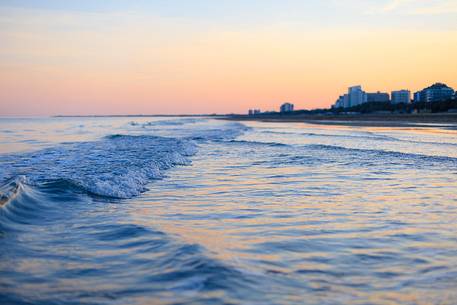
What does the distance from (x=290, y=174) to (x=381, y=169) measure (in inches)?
109

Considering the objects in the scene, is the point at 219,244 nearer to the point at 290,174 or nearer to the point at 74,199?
the point at 74,199

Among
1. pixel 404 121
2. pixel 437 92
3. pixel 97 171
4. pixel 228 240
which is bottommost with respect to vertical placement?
pixel 228 240

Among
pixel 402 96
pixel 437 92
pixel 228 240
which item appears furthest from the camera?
pixel 402 96

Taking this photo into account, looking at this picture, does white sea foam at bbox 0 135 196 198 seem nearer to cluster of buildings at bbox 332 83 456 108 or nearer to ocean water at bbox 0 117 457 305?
ocean water at bbox 0 117 457 305

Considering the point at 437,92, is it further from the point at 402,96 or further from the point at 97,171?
the point at 97,171

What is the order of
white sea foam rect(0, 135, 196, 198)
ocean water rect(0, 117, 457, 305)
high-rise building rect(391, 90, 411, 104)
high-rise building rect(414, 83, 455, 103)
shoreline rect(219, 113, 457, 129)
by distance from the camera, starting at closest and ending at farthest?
ocean water rect(0, 117, 457, 305) < white sea foam rect(0, 135, 196, 198) < shoreline rect(219, 113, 457, 129) < high-rise building rect(414, 83, 455, 103) < high-rise building rect(391, 90, 411, 104)

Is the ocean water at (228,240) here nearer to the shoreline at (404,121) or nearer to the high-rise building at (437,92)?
the shoreline at (404,121)

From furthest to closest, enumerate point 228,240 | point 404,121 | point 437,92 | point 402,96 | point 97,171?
point 402,96 → point 437,92 → point 404,121 → point 97,171 → point 228,240

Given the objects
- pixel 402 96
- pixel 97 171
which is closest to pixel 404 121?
pixel 97 171

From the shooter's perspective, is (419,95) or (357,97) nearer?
(419,95)

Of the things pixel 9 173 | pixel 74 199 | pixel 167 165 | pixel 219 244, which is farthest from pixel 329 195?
pixel 9 173

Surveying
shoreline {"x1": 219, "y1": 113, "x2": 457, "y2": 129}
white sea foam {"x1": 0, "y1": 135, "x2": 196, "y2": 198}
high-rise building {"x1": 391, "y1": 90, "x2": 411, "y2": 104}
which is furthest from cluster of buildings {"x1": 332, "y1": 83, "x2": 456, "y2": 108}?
white sea foam {"x1": 0, "y1": 135, "x2": 196, "y2": 198}

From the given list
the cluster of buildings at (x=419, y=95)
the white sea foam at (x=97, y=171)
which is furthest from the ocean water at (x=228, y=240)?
the cluster of buildings at (x=419, y=95)

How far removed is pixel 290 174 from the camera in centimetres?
1126
